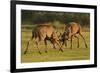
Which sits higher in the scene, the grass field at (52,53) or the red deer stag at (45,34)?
the red deer stag at (45,34)

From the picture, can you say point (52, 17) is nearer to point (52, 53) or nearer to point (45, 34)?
point (45, 34)

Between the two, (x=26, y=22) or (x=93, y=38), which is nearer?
(x=26, y=22)

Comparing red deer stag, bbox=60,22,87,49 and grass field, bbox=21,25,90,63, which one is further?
red deer stag, bbox=60,22,87,49

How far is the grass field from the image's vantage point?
6.40 ft

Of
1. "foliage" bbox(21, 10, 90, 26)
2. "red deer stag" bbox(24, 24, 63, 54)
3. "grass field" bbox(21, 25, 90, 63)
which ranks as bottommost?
"grass field" bbox(21, 25, 90, 63)

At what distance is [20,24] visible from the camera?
192cm

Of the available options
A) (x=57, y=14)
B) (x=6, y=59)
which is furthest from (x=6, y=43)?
(x=57, y=14)

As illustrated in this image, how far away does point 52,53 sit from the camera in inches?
80.7

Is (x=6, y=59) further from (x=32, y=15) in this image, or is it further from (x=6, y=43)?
(x=32, y=15)

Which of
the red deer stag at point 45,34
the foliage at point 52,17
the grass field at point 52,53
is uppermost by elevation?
the foliage at point 52,17

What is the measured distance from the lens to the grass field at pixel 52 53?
76.8 inches

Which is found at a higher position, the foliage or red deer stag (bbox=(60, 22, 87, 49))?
the foliage

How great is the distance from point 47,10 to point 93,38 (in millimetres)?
566

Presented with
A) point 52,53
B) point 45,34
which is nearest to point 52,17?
point 45,34
